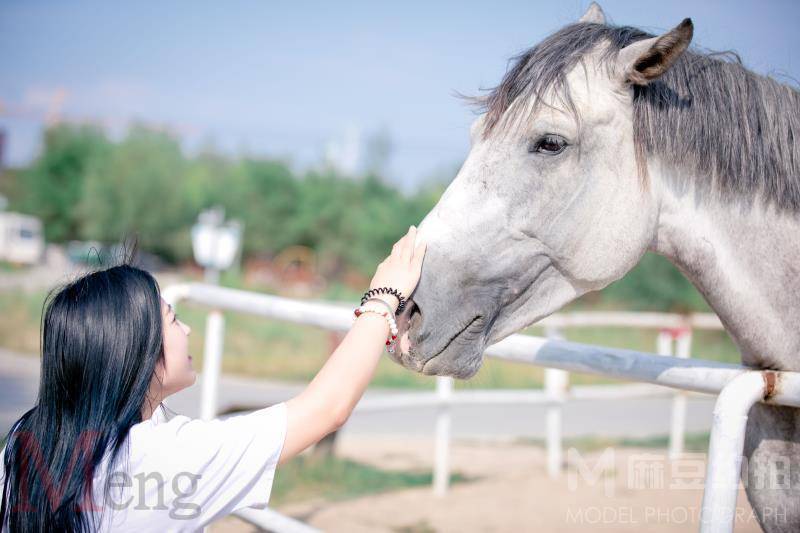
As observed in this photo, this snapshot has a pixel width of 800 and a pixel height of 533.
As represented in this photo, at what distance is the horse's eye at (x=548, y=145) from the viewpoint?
1735 mm

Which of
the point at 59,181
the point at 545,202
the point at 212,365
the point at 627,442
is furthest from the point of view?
the point at 59,181

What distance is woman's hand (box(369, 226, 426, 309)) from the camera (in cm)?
154

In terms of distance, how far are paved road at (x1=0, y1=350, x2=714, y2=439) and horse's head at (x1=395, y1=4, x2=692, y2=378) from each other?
6159 mm

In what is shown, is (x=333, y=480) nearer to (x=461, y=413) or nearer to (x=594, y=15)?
(x=594, y=15)

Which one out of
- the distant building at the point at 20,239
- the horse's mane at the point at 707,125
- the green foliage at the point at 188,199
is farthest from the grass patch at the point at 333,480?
the distant building at the point at 20,239

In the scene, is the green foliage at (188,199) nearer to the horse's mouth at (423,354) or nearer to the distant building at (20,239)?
the distant building at (20,239)

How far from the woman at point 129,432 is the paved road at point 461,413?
6.06 meters

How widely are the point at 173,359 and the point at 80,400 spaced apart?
0.21 meters

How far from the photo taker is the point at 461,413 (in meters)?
10.2

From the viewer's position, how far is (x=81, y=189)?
36375 millimetres

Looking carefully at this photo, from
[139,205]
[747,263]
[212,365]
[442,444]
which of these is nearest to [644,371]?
[747,263]

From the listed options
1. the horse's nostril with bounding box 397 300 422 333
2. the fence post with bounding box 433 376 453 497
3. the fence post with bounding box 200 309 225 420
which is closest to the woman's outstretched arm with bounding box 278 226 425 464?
the horse's nostril with bounding box 397 300 422 333

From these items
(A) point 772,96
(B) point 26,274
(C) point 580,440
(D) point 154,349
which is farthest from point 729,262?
(B) point 26,274

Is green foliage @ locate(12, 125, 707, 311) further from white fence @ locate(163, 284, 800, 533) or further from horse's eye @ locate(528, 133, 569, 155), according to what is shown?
horse's eye @ locate(528, 133, 569, 155)
